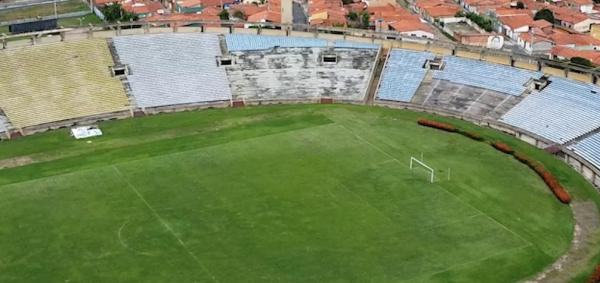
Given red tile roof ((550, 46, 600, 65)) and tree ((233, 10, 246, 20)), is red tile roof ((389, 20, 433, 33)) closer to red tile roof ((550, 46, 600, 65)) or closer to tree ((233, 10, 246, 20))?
red tile roof ((550, 46, 600, 65))

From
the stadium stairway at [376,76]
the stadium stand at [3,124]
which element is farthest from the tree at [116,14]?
the stadium stand at [3,124]

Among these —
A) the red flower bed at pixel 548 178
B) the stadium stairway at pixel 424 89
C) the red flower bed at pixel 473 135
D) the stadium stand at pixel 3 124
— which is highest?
the stadium stairway at pixel 424 89

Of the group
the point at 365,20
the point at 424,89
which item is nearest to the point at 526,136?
the point at 424,89

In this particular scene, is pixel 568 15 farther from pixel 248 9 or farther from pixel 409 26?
pixel 248 9

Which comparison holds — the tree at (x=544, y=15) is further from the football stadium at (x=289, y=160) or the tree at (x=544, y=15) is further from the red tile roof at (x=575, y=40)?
the football stadium at (x=289, y=160)

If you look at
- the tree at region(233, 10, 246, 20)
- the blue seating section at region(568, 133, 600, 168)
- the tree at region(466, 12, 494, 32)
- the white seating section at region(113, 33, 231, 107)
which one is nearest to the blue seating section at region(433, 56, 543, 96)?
the blue seating section at region(568, 133, 600, 168)

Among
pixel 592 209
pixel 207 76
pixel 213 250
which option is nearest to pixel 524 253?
pixel 592 209
